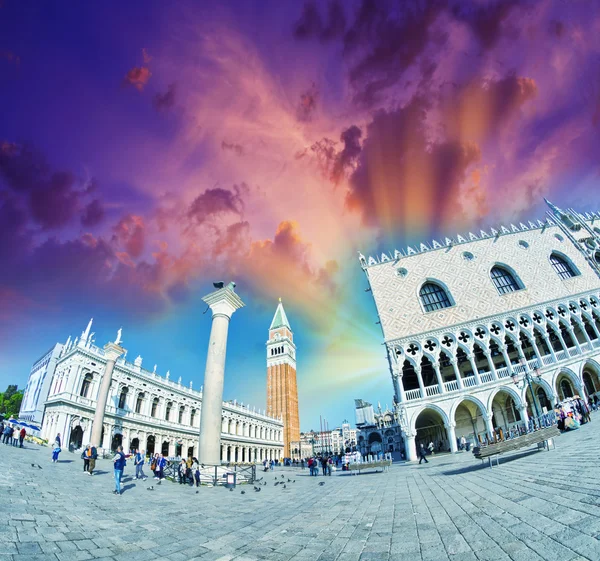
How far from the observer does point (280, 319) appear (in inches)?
3455

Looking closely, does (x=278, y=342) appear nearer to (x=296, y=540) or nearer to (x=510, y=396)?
(x=510, y=396)

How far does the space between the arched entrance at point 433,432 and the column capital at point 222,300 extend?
22467mm

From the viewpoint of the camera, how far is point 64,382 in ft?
100

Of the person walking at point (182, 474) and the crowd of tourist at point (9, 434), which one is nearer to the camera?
the person walking at point (182, 474)

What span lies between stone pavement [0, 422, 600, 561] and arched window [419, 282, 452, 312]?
76.5ft

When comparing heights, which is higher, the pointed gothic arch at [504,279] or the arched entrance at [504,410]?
the pointed gothic arch at [504,279]

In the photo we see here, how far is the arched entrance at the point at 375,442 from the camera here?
55756 mm

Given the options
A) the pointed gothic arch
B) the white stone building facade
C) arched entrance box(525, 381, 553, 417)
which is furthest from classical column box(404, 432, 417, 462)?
the white stone building facade

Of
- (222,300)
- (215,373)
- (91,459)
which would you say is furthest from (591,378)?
(91,459)

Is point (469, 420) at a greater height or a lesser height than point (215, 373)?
lesser

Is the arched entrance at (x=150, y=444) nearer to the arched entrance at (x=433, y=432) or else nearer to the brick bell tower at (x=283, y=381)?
the arched entrance at (x=433, y=432)

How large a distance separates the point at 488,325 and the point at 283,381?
58012 mm

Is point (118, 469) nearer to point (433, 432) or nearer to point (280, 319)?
point (433, 432)

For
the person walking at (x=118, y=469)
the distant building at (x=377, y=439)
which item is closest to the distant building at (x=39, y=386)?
the person walking at (x=118, y=469)
